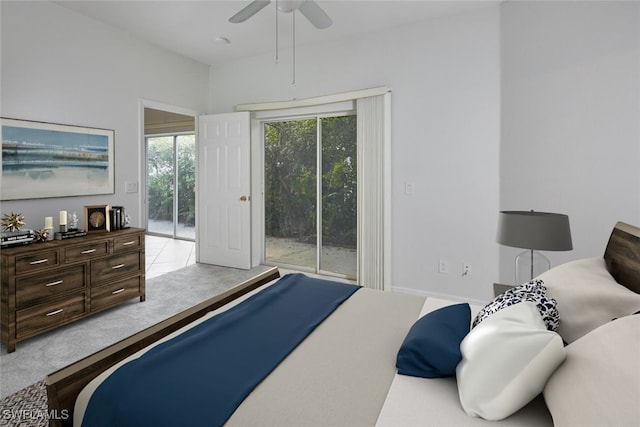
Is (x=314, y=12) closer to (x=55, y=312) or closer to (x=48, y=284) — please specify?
(x=48, y=284)

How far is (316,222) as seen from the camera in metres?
4.29

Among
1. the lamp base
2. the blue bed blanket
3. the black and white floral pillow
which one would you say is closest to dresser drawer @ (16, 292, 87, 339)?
the blue bed blanket

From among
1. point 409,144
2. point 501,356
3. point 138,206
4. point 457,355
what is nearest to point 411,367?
point 457,355

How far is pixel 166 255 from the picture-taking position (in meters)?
5.46

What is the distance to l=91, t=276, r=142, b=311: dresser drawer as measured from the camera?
116 inches

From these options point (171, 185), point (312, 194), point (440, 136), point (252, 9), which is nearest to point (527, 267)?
point (440, 136)

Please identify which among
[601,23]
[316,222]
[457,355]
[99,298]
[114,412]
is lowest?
[99,298]

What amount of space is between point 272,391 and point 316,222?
3.26m

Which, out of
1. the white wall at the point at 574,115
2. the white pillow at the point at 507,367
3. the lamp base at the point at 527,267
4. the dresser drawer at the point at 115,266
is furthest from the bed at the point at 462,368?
the dresser drawer at the point at 115,266

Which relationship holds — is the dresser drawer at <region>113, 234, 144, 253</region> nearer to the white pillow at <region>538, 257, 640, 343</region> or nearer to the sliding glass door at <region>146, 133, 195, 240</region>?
the white pillow at <region>538, 257, 640, 343</region>

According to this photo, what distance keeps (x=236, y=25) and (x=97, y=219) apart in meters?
2.40

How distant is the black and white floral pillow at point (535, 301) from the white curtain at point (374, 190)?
2290 mm

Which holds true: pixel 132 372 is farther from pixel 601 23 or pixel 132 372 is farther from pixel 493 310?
pixel 601 23

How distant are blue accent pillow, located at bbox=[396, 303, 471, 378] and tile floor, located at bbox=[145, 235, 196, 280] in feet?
12.6
